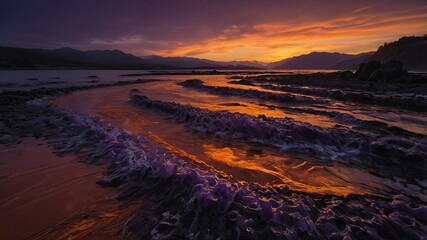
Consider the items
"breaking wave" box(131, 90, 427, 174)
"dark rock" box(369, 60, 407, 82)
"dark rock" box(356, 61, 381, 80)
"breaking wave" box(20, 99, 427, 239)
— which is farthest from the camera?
→ "dark rock" box(356, 61, 381, 80)

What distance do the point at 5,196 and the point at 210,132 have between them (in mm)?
4839

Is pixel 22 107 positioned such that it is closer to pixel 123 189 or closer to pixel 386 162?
pixel 123 189

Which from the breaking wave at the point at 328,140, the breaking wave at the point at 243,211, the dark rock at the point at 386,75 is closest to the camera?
the breaking wave at the point at 243,211

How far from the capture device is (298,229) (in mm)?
2664

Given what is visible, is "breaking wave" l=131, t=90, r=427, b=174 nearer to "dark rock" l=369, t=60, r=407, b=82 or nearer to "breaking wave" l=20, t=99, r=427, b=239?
"breaking wave" l=20, t=99, r=427, b=239

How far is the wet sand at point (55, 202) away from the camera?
2.82m

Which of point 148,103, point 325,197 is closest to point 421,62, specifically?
point 148,103

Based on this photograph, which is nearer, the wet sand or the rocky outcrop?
the wet sand

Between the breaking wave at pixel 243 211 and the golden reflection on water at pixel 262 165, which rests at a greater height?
the breaking wave at pixel 243 211

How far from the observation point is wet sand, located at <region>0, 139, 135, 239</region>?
2.82 m

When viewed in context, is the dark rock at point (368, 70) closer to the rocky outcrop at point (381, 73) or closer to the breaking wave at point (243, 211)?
the rocky outcrop at point (381, 73)

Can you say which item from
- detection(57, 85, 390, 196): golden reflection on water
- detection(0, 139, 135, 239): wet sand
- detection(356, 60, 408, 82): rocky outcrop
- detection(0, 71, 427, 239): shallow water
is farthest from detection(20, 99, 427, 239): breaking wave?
detection(356, 60, 408, 82): rocky outcrop

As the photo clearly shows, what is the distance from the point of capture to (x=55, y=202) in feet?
11.3

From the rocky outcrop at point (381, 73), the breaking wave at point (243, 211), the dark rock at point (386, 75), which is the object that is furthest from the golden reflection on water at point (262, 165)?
the dark rock at point (386, 75)
